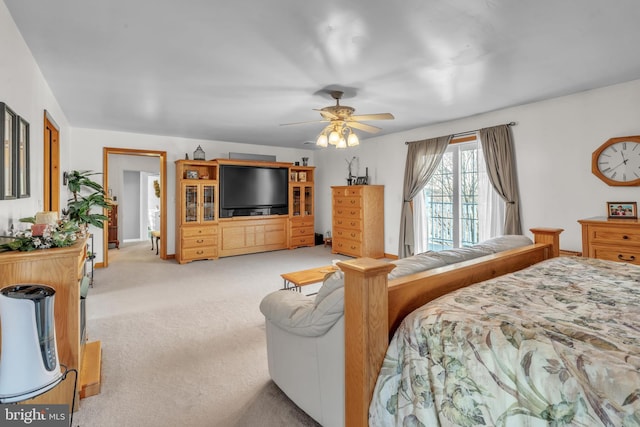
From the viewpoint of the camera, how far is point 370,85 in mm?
3311

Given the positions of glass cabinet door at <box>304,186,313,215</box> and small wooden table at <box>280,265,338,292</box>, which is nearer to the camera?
small wooden table at <box>280,265,338,292</box>

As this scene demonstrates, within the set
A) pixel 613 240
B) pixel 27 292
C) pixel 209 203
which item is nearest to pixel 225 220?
pixel 209 203

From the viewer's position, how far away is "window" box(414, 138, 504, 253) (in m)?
4.61

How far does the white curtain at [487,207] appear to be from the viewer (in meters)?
4.46

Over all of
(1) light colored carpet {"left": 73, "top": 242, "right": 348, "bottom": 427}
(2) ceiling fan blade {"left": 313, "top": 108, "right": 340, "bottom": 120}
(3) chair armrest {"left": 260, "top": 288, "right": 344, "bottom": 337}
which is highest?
(2) ceiling fan blade {"left": 313, "top": 108, "right": 340, "bottom": 120}

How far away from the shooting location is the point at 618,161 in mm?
3350

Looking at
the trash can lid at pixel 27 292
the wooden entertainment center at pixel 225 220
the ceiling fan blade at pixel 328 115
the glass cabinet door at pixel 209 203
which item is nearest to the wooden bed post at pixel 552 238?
the ceiling fan blade at pixel 328 115

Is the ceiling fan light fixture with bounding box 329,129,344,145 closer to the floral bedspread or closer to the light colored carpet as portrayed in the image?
the light colored carpet

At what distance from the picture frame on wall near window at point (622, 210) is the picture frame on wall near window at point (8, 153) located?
5.03 meters

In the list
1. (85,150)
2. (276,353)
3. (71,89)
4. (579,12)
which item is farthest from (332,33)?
(85,150)

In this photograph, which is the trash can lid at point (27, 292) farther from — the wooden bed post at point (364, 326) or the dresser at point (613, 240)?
the dresser at point (613, 240)

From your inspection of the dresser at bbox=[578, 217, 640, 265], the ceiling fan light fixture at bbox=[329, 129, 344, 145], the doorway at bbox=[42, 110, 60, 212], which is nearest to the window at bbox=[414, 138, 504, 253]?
Result: the dresser at bbox=[578, 217, 640, 265]

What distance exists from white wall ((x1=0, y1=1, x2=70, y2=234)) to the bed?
87.9 inches

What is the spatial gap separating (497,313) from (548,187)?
345 centimetres
